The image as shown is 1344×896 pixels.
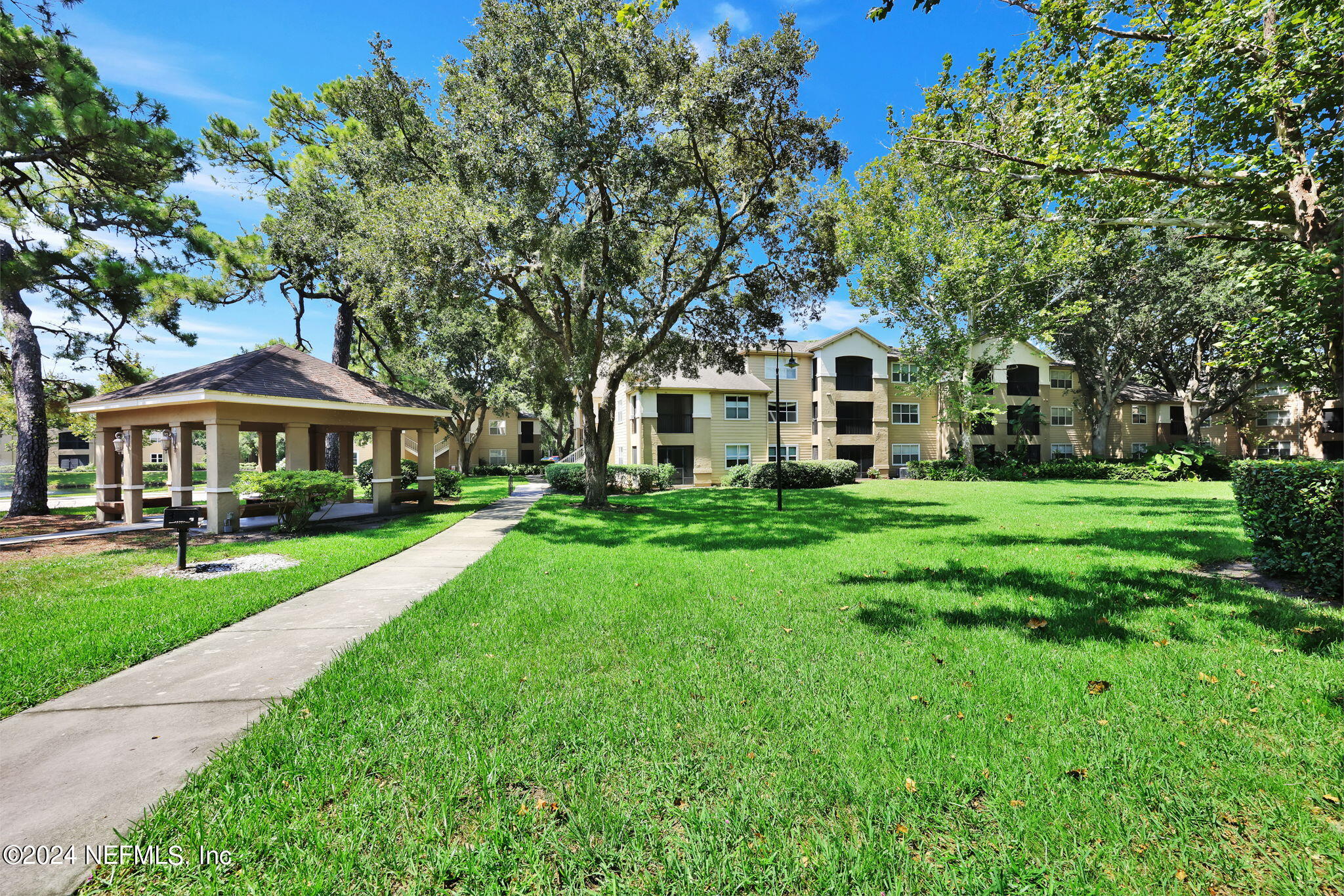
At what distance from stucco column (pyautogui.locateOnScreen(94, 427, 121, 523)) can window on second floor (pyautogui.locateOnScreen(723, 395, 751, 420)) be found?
1006 inches

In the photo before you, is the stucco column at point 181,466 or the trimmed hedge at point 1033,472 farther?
the trimmed hedge at point 1033,472

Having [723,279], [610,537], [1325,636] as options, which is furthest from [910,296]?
[1325,636]

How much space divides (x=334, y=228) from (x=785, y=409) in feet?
81.0

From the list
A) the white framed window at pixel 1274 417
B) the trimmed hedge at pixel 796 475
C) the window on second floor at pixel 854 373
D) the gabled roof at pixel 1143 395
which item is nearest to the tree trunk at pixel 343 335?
the trimmed hedge at pixel 796 475

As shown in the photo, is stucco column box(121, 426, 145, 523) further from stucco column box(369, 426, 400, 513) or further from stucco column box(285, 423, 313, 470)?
stucco column box(369, 426, 400, 513)

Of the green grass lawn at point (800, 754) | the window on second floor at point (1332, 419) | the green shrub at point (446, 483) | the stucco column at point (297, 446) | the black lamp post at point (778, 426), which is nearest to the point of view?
the green grass lawn at point (800, 754)

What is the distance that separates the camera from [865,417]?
114 ft

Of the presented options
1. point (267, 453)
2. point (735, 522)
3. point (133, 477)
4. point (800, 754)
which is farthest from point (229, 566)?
point (267, 453)

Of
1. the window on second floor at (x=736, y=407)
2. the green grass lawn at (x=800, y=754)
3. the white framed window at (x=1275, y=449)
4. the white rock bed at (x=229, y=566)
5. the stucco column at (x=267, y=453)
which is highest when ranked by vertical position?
the window on second floor at (x=736, y=407)

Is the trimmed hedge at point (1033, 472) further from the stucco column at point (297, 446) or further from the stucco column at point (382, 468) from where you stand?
the stucco column at point (297, 446)

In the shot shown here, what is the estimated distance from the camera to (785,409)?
33.3 metres

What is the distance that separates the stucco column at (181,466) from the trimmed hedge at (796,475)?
68.0 feet

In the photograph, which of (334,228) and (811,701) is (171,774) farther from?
Result: (334,228)

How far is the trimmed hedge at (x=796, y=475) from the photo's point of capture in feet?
85.1
